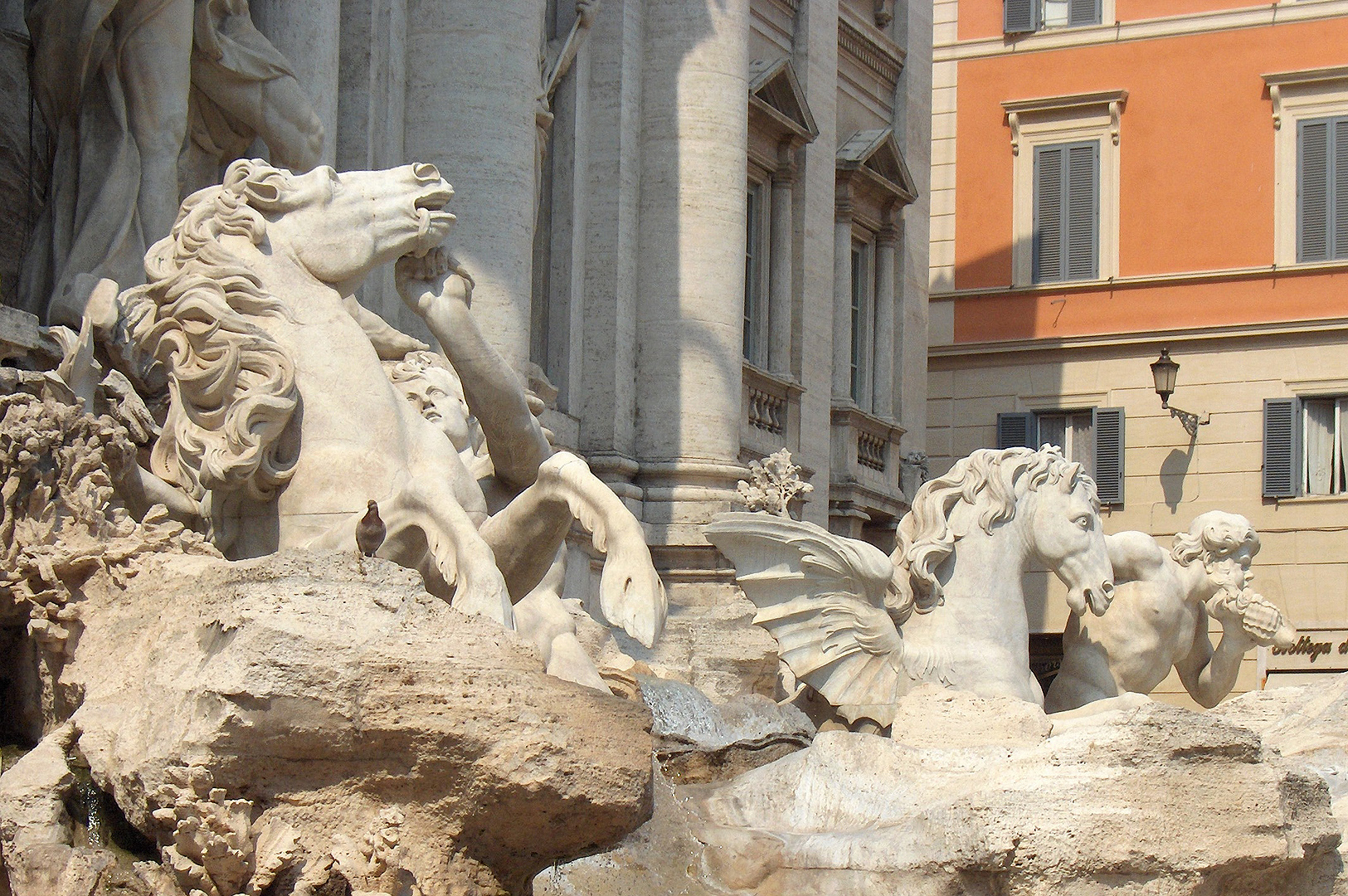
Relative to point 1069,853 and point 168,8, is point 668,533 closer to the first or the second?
point 168,8

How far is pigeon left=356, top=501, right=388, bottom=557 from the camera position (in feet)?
15.5

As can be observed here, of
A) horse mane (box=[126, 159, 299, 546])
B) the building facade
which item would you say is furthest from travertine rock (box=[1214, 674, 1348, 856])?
the building facade

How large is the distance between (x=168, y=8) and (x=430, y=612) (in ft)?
16.7

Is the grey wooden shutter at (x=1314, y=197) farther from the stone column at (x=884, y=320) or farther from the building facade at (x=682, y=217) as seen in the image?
the stone column at (x=884, y=320)

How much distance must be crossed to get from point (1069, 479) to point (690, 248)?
19.3 feet

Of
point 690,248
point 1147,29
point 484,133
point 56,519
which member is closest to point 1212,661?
point 484,133

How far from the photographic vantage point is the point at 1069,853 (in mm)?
4855

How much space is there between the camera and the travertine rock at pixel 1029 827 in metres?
4.89

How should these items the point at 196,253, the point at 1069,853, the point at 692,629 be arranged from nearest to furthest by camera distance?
the point at 1069,853
the point at 196,253
the point at 692,629

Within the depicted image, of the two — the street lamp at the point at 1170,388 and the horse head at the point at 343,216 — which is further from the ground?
the street lamp at the point at 1170,388

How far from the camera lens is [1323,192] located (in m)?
21.6

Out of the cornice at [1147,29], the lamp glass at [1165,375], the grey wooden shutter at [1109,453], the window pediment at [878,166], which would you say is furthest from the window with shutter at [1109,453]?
the cornice at [1147,29]

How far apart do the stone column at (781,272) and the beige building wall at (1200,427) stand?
15.2 feet

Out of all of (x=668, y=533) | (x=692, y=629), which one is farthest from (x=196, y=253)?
(x=668, y=533)
